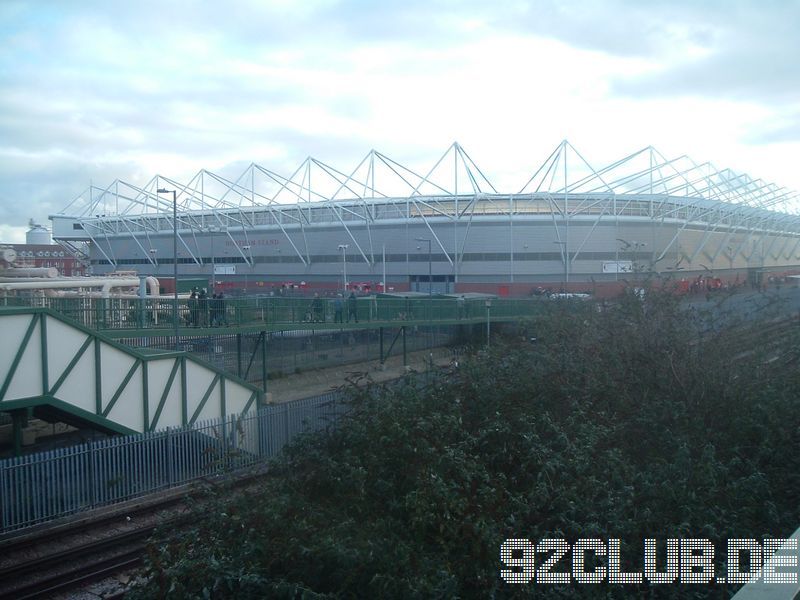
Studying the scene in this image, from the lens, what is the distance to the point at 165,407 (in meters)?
12.4

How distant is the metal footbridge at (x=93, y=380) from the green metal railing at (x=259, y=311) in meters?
1.87

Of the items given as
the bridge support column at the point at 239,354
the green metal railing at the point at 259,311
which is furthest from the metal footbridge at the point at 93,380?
the bridge support column at the point at 239,354

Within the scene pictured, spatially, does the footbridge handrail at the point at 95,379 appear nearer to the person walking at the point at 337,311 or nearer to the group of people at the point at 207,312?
the group of people at the point at 207,312

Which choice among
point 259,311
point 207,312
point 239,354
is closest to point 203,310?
point 207,312

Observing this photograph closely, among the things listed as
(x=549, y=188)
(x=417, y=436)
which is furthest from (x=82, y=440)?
(x=549, y=188)

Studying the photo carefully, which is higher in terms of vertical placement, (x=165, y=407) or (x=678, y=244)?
(x=678, y=244)

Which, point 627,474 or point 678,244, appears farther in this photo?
point 678,244

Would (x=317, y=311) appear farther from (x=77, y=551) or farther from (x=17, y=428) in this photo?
(x=77, y=551)

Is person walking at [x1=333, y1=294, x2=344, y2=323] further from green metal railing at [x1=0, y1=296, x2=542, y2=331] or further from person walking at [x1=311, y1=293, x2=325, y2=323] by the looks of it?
person walking at [x1=311, y1=293, x2=325, y2=323]

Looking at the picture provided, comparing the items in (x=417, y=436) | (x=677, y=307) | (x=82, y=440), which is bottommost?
(x=82, y=440)

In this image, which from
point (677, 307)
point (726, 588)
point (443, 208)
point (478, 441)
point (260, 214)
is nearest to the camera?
point (726, 588)

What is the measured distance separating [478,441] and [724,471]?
1.97 m

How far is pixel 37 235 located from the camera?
6656cm

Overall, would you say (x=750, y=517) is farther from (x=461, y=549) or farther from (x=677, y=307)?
(x=677, y=307)
